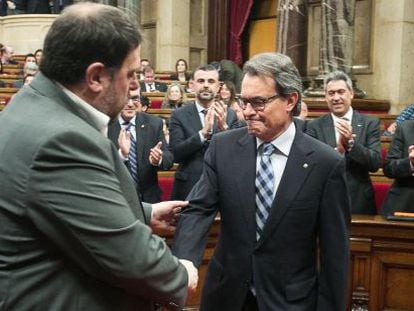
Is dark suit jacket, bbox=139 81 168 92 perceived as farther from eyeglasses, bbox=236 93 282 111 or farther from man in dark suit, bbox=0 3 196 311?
man in dark suit, bbox=0 3 196 311

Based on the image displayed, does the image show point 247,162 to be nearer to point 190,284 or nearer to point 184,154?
point 190,284

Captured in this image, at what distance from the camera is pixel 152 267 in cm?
128

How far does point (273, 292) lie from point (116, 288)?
0.79 metres

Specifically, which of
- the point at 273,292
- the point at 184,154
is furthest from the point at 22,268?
the point at 184,154

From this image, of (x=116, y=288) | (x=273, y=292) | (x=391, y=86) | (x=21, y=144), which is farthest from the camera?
(x=391, y=86)

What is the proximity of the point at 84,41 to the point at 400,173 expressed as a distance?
259 cm

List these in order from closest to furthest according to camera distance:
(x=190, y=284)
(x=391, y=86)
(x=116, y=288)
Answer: (x=116, y=288) < (x=190, y=284) < (x=391, y=86)

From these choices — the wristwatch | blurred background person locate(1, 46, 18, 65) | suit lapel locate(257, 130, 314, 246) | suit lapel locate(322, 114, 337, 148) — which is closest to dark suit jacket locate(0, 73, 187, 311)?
suit lapel locate(257, 130, 314, 246)

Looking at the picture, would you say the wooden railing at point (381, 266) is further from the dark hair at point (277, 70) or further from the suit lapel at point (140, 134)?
the suit lapel at point (140, 134)

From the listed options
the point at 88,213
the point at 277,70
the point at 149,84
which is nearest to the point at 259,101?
the point at 277,70

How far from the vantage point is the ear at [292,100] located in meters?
2.05

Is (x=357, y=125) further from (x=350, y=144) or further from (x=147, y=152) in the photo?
(x=147, y=152)

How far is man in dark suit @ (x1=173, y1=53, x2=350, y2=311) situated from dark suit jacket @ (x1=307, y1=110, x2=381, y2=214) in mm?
1481

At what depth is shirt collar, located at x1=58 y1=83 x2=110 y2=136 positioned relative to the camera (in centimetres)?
130
